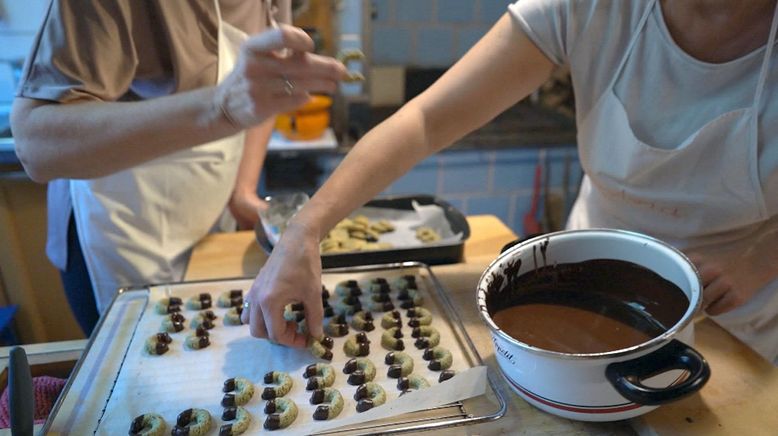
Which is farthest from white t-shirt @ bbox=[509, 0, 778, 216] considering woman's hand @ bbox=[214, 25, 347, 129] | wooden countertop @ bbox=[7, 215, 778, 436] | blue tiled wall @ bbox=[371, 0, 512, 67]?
blue tiled wall @ bbox=[371, 0, 512, 67]

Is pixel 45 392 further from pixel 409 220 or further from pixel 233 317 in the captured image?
pixel 409 220

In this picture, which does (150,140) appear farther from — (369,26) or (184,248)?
(369,26)

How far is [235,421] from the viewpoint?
65 centimetres

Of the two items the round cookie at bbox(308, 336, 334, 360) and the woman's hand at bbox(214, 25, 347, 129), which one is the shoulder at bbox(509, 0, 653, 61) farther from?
the round cookie at bbox(308, 336, 334, 360)

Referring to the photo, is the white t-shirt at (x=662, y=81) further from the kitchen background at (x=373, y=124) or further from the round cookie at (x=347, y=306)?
the kitchen background at (x=373, y=124)

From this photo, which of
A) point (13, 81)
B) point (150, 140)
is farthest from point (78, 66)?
point (13, 81)

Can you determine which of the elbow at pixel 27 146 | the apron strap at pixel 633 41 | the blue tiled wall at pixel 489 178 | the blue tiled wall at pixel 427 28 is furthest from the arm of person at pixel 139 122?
the blue tiled wall at pixel 427 28

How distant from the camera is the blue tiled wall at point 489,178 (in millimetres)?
2125

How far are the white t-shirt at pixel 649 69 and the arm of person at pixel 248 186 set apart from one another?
0.65 metres

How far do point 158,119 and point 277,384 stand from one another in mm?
416

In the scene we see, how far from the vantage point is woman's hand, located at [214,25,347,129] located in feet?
2.31

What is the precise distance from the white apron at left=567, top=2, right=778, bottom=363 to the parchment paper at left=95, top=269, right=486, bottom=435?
0.37m

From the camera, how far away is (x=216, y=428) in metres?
0.65

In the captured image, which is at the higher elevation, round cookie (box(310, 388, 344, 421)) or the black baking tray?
round cookie (box(310, 388, 344, 421))
